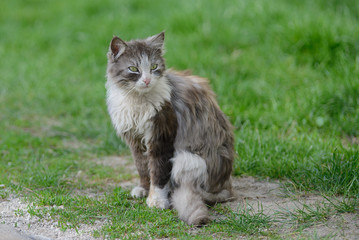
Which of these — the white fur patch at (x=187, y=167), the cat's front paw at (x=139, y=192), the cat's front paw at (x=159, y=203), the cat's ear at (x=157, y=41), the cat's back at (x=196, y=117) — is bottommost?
the cat's front paw at (x=139, y=192)

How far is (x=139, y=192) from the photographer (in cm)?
455

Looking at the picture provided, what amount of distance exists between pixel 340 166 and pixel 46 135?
3508 millimetres

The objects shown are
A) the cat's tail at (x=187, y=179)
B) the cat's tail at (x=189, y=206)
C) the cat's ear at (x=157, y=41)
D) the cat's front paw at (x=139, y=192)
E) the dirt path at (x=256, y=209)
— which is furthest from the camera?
the cat's front paw at (x=139, y=192)

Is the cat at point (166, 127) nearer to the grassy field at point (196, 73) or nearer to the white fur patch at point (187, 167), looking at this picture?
the white fur patch at point (187, 167)

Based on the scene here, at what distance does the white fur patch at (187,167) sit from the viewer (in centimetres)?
417

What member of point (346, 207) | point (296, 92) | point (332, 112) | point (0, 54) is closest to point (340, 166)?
point (346, 207)

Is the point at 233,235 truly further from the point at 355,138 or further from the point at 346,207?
the point at 355,138

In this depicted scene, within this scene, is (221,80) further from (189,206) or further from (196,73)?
(189,206)

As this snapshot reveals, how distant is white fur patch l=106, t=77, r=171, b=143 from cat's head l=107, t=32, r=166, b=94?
0.20 ft

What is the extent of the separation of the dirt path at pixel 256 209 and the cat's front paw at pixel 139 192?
33 centimetres

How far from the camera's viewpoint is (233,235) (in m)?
3.74

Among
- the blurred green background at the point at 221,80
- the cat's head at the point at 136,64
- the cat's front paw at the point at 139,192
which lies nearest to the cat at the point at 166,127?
the cat's head at the point at 136,64

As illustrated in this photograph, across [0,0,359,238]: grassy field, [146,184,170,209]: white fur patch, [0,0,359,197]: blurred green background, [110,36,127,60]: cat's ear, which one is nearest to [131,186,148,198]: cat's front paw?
[0,0,359,238]: grassy field

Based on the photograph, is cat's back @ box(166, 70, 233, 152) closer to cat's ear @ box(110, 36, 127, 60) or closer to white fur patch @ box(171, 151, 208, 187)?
white fur patch @ box(171, 151, 208, 187)
